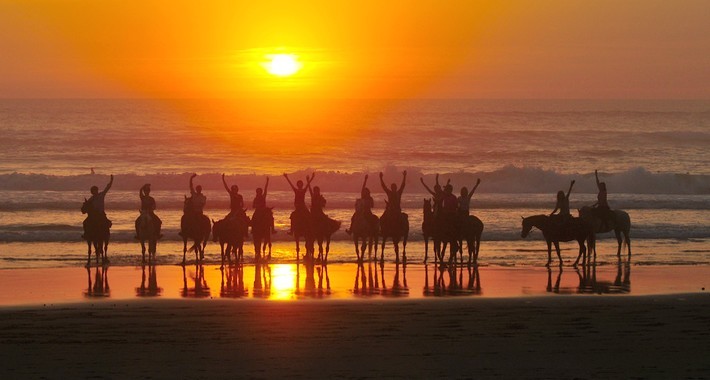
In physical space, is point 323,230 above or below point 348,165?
below

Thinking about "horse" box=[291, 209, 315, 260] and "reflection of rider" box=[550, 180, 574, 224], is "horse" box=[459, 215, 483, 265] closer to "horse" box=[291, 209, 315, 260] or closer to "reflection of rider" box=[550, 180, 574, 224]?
"reflection of rider" box=[550, 180, 574, 224]

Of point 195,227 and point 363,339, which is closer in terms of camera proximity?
point 363,339

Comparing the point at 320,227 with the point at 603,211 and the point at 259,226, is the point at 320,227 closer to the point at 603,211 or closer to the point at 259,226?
the point at 259,226

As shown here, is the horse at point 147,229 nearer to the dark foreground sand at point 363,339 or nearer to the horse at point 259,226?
the horse at point 259,226

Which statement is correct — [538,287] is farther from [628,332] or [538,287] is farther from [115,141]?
[115,141]

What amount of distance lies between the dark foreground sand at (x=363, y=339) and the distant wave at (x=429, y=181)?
31294mm

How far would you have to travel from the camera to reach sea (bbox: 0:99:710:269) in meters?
28.3

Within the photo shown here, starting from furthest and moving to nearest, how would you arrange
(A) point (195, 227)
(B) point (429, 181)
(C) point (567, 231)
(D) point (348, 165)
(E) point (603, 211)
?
(D) point (348, 165) → (B) point (429, 181) → (E) point (603, 211) → (A) point (195, 227) → (C) point (567, 231)

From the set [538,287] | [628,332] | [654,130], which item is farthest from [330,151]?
[628,332]

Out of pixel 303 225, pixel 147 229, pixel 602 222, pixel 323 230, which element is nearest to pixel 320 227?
pixel 323 230

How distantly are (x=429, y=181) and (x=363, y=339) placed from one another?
39874 millimetres

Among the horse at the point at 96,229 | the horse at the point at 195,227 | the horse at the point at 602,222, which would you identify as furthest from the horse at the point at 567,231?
the horse at the point at 96,229

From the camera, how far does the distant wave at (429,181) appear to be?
1923 inches

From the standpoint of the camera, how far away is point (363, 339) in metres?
13.9
